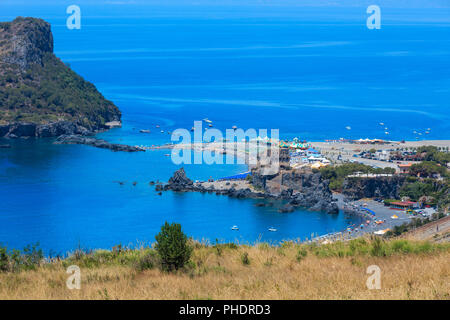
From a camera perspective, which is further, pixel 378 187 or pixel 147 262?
pixel 378 187

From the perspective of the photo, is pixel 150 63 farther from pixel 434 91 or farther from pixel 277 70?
pixel 434 91

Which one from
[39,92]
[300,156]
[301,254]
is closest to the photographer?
[301,254]

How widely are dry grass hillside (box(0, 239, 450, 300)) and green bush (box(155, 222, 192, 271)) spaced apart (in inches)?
5.3

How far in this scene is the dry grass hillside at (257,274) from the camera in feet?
25.7

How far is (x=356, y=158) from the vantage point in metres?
52.5

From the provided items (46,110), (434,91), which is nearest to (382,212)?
(46,110)

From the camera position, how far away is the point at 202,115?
73.3 m

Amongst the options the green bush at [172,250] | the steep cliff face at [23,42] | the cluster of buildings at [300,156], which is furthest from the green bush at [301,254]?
the steep cliff face at [23,42]

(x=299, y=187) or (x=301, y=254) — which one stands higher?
(x=301, y=254)

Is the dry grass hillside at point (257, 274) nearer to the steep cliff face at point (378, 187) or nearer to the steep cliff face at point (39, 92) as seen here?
the steep cliff face at point (378, 187)

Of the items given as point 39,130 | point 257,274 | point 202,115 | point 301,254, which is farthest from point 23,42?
point 257,274

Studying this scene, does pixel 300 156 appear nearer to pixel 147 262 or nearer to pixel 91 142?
pixel 91 142

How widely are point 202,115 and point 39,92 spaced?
15621 mm

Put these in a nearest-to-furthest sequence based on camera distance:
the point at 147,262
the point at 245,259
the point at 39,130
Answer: the point at 147,262 → the point at 245,259 → the point at 39,130
